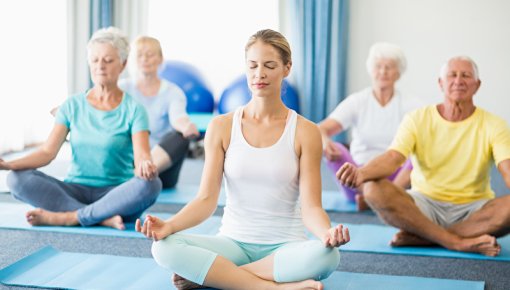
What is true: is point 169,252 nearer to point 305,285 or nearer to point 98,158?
Result: point 305,285

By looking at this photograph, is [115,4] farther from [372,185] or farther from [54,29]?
[372,185]

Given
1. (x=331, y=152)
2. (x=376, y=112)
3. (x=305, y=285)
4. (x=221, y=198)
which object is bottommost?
(x=221, y=198)

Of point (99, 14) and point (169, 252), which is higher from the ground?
point (99, 14)

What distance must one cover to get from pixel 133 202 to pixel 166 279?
0.89 m

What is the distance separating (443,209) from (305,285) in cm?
125

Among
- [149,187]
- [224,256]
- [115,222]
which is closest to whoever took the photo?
[224,256]

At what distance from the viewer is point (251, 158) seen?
2906 mm

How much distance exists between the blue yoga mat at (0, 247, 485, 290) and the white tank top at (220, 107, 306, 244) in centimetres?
31

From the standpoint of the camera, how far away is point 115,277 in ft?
10.2

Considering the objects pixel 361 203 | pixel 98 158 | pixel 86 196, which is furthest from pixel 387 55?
pixel 86 196

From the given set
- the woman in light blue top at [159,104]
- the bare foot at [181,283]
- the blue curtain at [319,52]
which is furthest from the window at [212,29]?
the bare foot at [181,283]

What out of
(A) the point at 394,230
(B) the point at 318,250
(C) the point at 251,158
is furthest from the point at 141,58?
(B) the point at 318,250

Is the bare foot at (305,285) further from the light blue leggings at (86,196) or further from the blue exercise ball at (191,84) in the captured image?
the blue exercise ball at (191,84)

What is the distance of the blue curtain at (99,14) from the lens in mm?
7555
